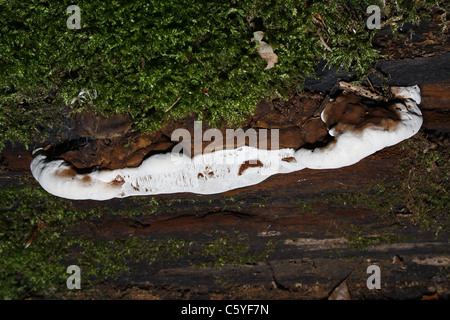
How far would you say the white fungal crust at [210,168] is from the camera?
6.56 ft

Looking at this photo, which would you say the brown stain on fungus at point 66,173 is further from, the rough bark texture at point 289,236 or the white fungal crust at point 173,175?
the rough bark texture at point 289,236

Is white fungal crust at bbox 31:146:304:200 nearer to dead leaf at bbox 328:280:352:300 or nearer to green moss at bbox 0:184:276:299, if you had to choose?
green moss at bbox 0:184:276:299

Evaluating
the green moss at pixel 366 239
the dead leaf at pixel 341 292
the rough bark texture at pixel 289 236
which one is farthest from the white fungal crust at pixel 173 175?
the dead leaf at pixel 341 292

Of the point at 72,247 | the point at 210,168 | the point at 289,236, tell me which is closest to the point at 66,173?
the point at 72,247

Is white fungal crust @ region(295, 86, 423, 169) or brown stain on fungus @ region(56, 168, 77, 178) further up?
white fungal crust @ region(295, 86, 423, 169)

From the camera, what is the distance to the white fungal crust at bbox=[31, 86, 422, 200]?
6.56 feet

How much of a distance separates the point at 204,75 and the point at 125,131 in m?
0.73

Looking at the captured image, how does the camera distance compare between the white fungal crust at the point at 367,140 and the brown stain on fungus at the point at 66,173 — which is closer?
the white fungal crust at the point at 367,140

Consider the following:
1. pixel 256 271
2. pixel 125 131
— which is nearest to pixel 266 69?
pixel 125 131

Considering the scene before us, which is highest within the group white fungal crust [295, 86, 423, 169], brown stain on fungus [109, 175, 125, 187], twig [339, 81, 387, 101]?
twig [339, 81, 387, 101]

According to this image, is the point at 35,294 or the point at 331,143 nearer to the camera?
the point at 331,143

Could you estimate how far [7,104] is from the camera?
2209 mm

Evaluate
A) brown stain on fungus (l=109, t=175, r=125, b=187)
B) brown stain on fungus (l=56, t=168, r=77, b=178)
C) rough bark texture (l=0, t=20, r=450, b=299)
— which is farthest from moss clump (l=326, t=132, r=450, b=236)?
brown stain on fungus (l=56, t=168, r=77, b=178)
